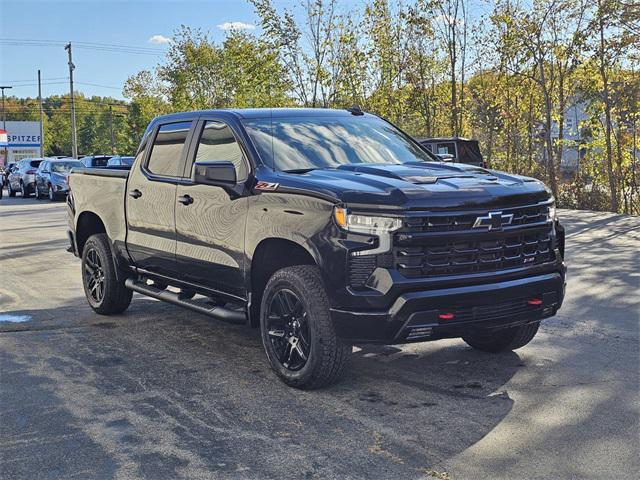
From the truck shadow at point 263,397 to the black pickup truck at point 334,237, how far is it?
32 centimetres

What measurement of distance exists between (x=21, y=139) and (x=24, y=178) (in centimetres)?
8214

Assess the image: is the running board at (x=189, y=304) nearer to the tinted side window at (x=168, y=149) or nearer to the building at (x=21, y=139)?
the tinted side window at (x=168, y=149)

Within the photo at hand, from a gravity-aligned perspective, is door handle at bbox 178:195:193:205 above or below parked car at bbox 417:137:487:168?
below

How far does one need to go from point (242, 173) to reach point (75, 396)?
1.96 meters

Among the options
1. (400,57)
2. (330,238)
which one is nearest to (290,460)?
(330,238)

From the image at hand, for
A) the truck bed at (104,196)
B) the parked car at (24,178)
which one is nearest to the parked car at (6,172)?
the parked car at (24,178)

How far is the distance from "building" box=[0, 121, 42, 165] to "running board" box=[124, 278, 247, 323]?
358ft

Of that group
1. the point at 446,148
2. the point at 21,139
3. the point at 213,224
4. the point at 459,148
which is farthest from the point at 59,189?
the point at 21,139

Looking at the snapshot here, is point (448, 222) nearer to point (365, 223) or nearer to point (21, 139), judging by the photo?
point (365, 223)

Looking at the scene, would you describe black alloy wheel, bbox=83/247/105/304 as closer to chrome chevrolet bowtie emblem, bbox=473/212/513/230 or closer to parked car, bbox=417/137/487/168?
chrome chevrolet bowtie emblem, bbox=473/212/513/230

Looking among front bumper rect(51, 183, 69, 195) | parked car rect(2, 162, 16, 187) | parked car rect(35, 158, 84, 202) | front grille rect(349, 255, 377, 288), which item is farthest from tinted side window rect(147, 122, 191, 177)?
parked car rect(2, 162, 16, 187)

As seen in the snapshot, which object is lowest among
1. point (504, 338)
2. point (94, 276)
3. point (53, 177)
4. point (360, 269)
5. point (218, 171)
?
point (504, 338)

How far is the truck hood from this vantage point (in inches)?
189

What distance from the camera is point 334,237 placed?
16.0ft
